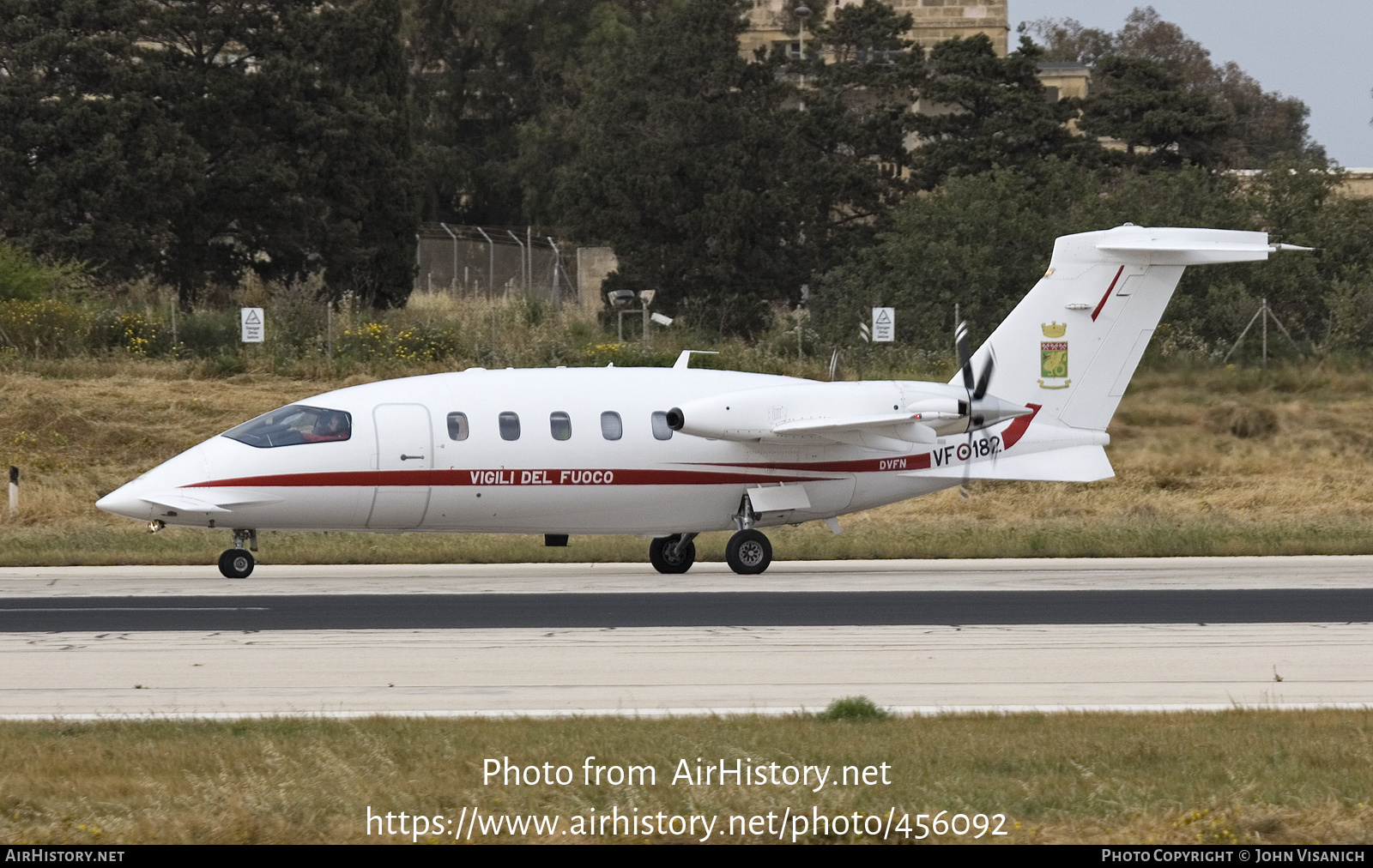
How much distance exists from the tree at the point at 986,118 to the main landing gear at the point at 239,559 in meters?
43.1

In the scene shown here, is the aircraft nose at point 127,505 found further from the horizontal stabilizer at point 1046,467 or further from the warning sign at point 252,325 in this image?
the warning sign at point 252,325

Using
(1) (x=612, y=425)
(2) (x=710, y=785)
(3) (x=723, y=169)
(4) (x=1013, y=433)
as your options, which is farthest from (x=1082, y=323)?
(3) (x=723, y=169)

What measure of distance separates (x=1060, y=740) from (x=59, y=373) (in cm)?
3457

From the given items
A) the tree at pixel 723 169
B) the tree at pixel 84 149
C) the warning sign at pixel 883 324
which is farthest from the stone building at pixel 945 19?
the warning sign at pixel 883 324

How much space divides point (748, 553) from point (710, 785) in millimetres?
14250

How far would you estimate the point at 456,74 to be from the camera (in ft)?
282

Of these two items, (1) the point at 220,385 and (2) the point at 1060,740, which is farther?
(1) the point at 220,385

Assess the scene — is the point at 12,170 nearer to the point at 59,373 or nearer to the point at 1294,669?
the point at 59,373

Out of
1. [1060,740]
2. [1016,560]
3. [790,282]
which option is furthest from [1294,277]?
[1060,740]

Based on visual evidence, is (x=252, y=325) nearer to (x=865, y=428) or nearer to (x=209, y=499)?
(x=209, y=499)

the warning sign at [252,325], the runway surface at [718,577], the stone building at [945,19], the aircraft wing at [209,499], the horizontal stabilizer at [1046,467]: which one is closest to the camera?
the runway surface at [718,577]

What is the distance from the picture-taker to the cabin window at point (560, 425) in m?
24.0

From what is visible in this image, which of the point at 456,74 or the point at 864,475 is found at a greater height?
the point at 456,74

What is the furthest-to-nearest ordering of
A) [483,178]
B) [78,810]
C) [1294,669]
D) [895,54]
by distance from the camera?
1. [483,178]
2. [895,54]
3. [1294,669]
4. [78,810]
